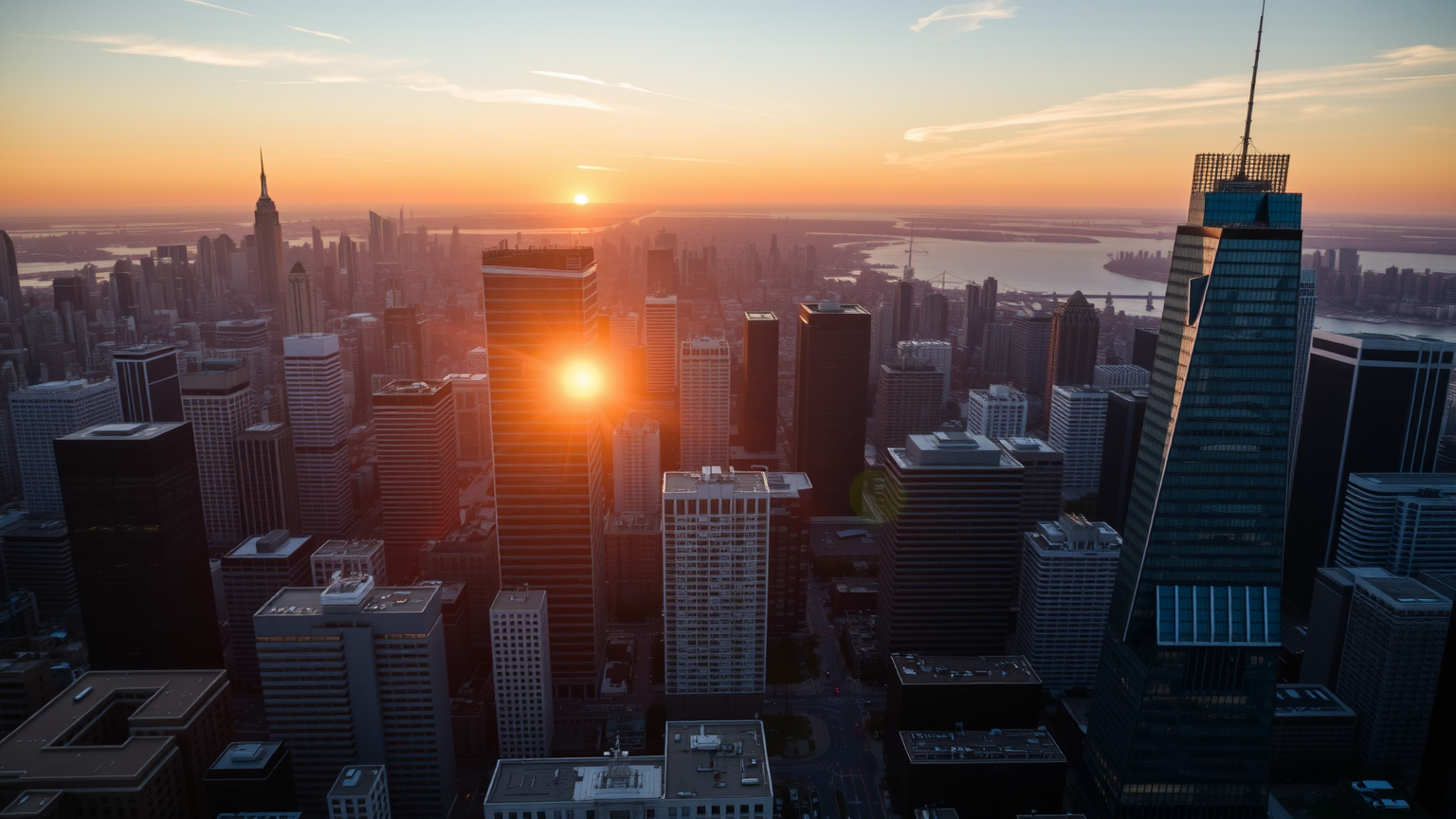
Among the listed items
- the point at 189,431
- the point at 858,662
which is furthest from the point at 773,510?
the point at 189,431

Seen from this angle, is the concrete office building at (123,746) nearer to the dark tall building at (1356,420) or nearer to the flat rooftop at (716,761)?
the flat rooftop at (716,761)

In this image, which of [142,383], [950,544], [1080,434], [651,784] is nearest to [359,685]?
[651,784]

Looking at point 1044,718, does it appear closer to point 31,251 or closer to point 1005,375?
point 1005,375

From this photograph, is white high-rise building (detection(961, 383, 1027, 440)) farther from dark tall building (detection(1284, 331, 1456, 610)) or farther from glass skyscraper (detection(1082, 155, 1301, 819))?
glass skyscraper (detection(1082, 155, 1301, 819))

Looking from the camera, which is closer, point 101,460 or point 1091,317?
point 101,460

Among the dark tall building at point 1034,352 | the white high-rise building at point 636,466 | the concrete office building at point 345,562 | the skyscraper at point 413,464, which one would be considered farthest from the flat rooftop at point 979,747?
the dark tall building at point 1034,352

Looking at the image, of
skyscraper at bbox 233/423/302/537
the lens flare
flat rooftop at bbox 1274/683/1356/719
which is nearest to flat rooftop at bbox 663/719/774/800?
the lens flare

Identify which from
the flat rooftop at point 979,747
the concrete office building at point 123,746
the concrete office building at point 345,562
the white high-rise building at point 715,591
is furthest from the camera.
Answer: the concrete office building at point 345,562
